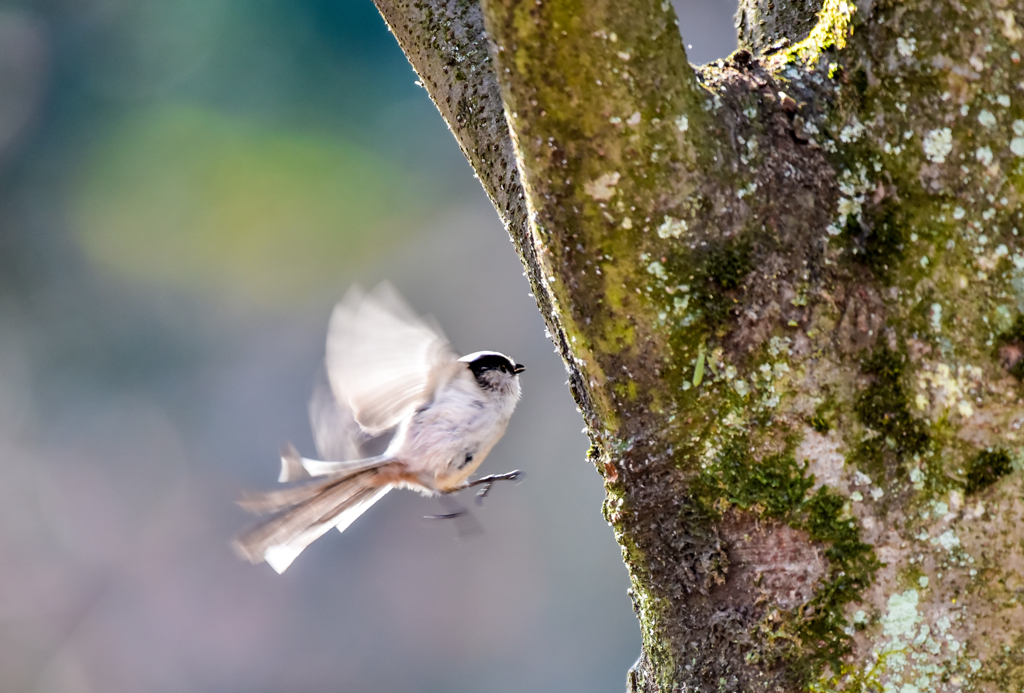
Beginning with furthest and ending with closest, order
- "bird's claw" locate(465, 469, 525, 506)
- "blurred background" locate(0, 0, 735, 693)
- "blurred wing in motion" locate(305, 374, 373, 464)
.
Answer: "blurred background" locate(0, 0, 735, 693) → "bird's claw" locate(465, 469, 525, 506) → "blurred wing in motion" locate(305, 374, 373, 464)

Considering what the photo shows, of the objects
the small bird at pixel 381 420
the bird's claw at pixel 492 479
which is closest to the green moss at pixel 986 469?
the small bird at pixel 381 420

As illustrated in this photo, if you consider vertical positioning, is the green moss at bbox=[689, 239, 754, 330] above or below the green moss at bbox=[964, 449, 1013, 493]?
above

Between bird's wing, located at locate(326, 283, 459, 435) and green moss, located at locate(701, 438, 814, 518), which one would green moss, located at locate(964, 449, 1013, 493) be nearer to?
green moss, located at locate(701, 438, 814, 518)

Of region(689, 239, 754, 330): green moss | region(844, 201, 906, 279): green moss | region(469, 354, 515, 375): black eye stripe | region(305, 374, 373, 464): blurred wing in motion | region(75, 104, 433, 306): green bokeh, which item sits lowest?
region(844, 201, 906, 279): green moss

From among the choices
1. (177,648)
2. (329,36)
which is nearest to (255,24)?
(329,36)

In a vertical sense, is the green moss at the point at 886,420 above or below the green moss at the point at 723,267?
below

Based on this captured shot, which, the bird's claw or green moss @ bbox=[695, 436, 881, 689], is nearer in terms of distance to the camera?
green moss @ bbox=[695, 436, 881, 689]

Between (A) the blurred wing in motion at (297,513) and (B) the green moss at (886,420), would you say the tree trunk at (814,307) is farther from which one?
(A) the blurred wing in motion at (297,513)

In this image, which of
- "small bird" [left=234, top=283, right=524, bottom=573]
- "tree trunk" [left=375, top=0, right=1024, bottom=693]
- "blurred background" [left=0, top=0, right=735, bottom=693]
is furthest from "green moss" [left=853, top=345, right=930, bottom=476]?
"blurred background" [left=0, top=0, right=735, bottom=693]
